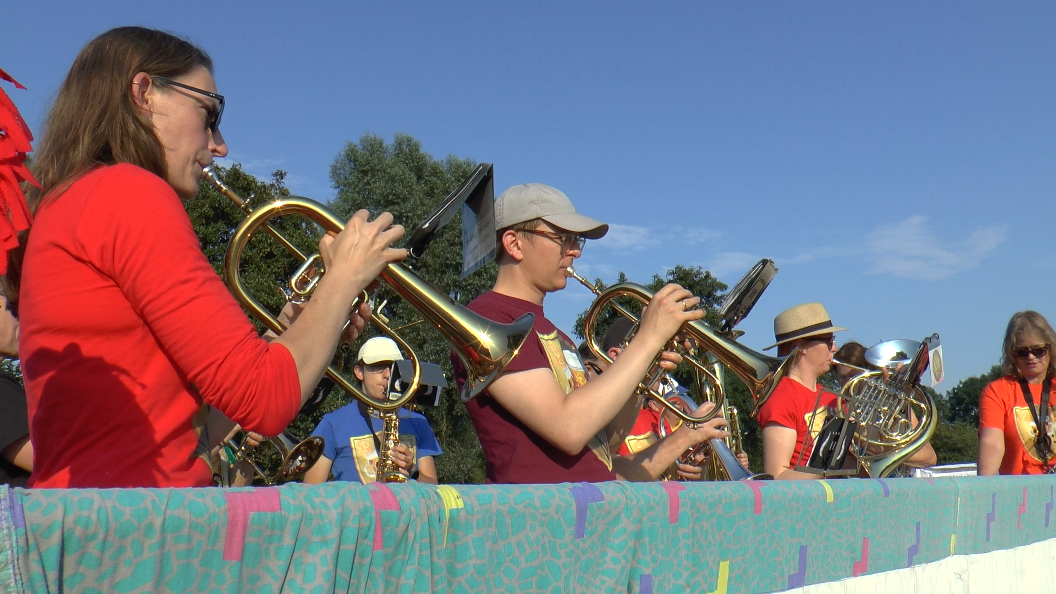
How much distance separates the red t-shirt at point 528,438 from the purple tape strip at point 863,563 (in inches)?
27.4

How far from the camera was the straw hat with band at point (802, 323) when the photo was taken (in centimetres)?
486

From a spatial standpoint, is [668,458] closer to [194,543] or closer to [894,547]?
[894,547]

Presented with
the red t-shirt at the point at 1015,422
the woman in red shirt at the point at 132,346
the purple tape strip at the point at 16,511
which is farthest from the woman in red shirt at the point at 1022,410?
the purple tape strip at the point at 16,511

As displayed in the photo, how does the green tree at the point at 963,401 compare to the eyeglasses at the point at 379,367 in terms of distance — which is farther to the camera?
the green tree at the point at 963,401

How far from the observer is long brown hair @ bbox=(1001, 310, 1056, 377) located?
16.2ft

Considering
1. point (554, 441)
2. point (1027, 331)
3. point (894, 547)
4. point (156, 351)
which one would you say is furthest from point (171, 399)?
point (1027, 331)

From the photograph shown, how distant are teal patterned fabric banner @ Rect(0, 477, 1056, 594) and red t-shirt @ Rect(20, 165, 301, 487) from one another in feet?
0.92

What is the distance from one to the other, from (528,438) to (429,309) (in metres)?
0.48

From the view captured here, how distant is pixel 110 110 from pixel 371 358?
3.42 metres

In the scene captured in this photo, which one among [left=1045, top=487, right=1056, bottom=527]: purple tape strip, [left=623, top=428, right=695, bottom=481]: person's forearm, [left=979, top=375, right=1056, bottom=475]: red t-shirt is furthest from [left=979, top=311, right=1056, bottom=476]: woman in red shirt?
[left=623, top=428, right=695, bottom=481]: person's forearm

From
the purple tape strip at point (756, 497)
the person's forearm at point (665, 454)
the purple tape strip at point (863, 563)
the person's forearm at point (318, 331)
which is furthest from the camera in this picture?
the person's forearm at point (665, 454)

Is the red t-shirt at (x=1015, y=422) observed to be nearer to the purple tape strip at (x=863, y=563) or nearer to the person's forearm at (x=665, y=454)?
the person's forearm at (x=665, y=454)

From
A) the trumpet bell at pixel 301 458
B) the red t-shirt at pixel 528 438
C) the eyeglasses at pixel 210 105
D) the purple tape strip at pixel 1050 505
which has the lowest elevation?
the trumpet bell at pixel 301 458

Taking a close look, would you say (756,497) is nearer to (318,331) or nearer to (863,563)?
(863,563)
